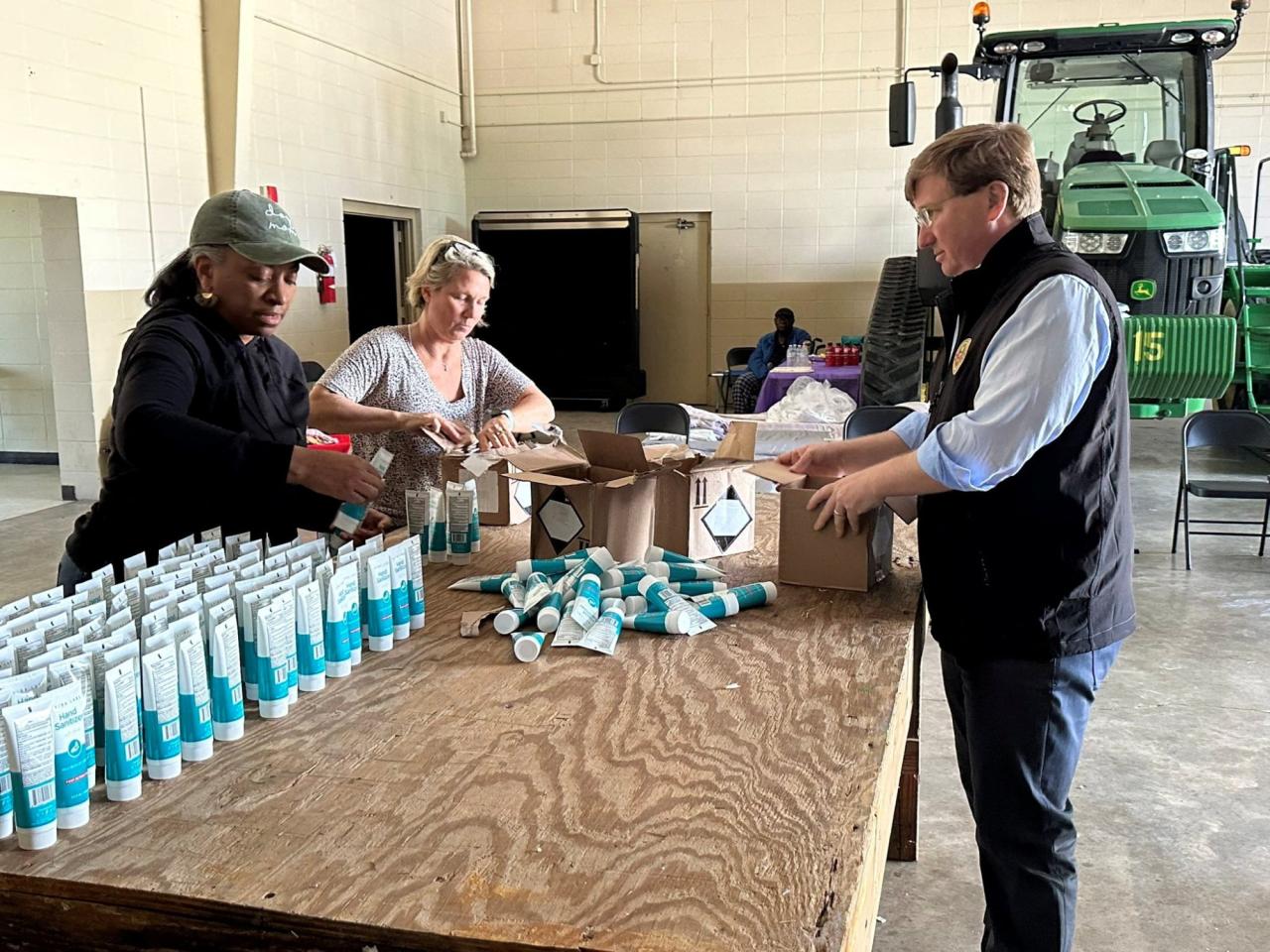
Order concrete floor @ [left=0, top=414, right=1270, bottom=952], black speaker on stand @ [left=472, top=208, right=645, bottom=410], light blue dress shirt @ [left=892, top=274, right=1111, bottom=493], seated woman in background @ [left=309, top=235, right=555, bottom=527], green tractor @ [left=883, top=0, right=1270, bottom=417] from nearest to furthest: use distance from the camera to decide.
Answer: light blue dress shirt @ [left=892, top=274, right=1111, bottom=493] < concrete floor @ [left=0, top=414, right=1270, bottom=952] < seated woman in background @ [left=309, top=235, right=555, bottom=527] < green tractor @ [left=883, top=0, right=1270, bottom=417] < black speaker on stand @ [left=472, top=208, right=645, bottom=410]

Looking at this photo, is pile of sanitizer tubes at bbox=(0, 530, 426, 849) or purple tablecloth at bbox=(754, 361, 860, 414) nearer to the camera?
pile of sanitizer tubes at bbox=(0, 530, 426, 849)

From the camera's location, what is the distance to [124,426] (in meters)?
1.93

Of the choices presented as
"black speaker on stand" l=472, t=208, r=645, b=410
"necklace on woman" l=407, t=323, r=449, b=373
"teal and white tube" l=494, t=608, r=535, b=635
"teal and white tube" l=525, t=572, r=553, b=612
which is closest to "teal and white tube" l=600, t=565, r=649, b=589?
"teal and white tube" l=525, t=572, r=553, b=612

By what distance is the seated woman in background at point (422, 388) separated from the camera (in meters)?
2.80

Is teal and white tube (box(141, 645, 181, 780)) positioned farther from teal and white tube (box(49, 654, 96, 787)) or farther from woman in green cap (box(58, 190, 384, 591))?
woman in green cap (box(58, 190, 384, 591))

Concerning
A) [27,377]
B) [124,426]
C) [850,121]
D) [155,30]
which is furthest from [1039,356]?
[850,121]

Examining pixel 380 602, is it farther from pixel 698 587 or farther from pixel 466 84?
pixel 466 84

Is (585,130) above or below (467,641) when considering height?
above

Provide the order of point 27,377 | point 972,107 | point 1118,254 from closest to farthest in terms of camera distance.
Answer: point 1118,254 < point 27,377 < point 972,107

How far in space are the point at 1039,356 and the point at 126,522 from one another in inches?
64.4

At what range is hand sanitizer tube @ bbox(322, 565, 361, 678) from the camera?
5.25 feet

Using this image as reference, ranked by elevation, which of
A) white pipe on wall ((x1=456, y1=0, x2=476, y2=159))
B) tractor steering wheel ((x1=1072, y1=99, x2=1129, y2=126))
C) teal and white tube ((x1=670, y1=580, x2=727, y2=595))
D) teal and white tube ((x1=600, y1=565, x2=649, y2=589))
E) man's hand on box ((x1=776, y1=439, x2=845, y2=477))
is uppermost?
white pipe on wall ((x1=456, y1=0, x2=476, y2=159))

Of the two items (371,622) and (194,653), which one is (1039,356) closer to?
(371,622)

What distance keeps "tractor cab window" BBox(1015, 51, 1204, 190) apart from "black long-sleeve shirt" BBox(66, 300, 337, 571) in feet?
18.2
